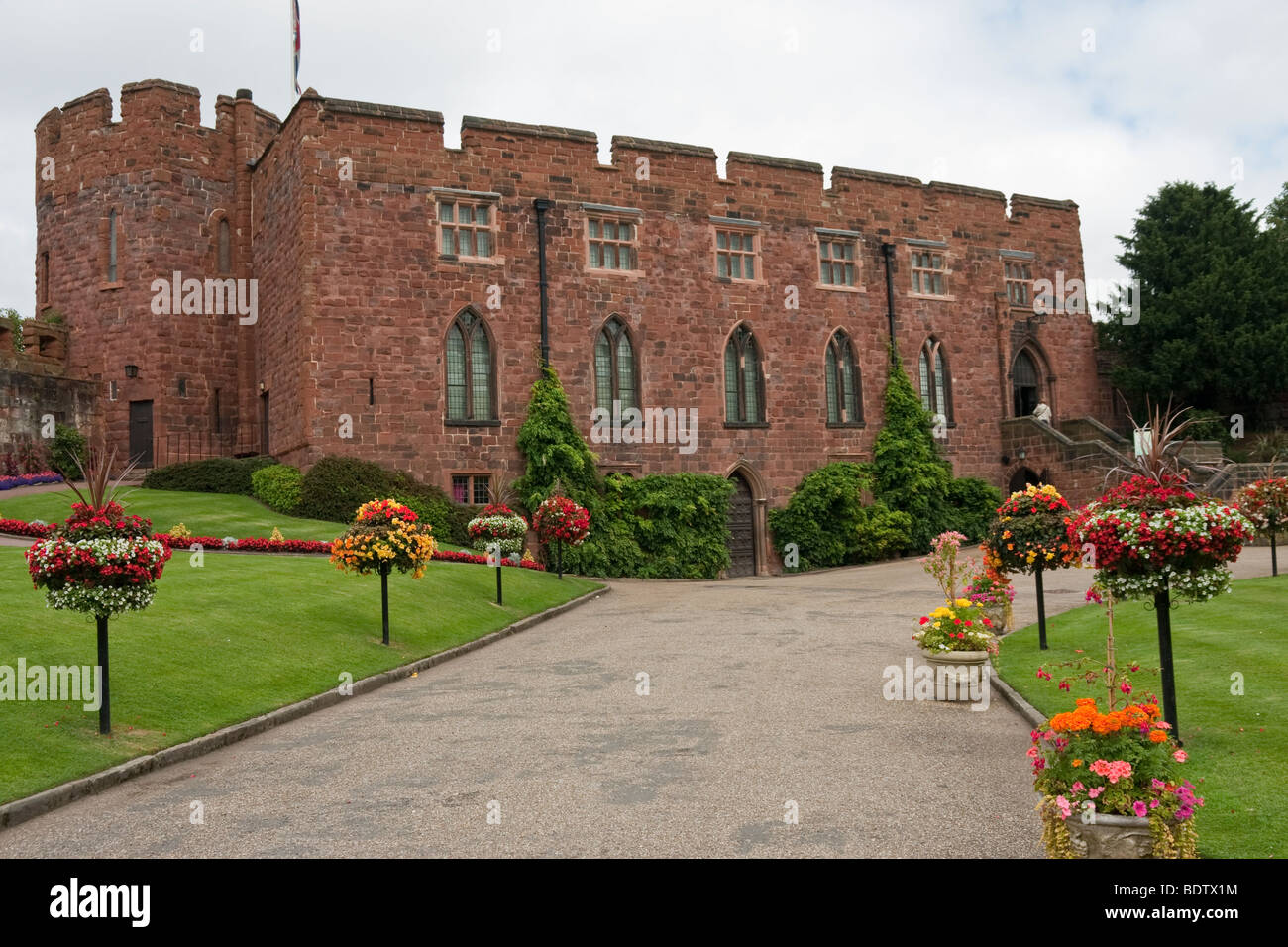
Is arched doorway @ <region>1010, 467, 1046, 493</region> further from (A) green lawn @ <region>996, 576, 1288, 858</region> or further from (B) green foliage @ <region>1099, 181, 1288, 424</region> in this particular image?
(A) green lawn @ <region>996, 576, 1288, 858</region>

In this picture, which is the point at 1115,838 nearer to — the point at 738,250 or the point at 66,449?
the point at 738,250

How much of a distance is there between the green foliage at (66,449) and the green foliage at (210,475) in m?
2.70

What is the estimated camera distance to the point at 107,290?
33375 millimetres

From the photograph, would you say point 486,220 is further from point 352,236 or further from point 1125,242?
point 1125,242

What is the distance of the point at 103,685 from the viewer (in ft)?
32.5

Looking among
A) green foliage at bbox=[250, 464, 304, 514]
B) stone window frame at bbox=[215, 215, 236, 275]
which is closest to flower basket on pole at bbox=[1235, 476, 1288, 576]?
green foliage at bbox=[250, 464, 304, 514]

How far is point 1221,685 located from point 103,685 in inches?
428

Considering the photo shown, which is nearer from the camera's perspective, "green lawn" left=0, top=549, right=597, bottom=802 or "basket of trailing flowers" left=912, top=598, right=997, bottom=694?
"green lawn" left=0, top=549, right=597, bottom=802

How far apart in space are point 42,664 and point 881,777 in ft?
28.4

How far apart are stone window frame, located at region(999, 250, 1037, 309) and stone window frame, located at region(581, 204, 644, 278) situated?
14.4 metres

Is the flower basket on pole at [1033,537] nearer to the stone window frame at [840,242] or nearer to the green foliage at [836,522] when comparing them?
the green foliage at [836,522]

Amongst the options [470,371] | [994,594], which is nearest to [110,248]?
[470,371]

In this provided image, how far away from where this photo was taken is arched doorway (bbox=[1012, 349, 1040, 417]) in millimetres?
38750

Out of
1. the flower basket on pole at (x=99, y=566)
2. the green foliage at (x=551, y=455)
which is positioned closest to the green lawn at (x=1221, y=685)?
the flower basket on pole at (x=99, y=566)
